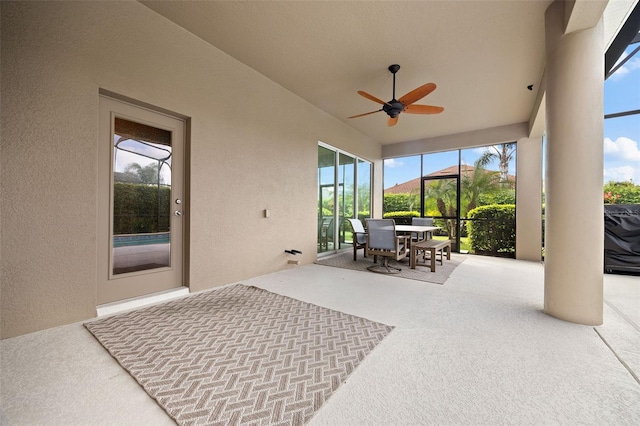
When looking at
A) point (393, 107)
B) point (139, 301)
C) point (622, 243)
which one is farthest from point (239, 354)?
point (622, 243)

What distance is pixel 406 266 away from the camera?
456cm

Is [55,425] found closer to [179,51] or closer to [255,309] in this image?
[255,309]

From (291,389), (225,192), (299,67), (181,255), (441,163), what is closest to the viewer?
(291,389)

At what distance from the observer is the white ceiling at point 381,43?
2553 millimetres

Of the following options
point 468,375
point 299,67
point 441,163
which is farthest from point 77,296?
point 441,163

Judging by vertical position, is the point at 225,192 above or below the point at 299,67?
below

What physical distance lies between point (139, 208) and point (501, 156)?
301 inches

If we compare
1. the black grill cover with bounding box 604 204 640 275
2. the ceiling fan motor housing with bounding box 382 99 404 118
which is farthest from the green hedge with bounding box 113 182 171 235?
the black grill cover with bounding box 604 204 640 275

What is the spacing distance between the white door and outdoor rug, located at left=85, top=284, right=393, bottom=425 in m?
A: 0.44

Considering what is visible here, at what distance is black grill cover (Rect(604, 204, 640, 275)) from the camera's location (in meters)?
3.96

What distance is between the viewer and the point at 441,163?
678 centimetres

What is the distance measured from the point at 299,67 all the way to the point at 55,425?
418 centimetres

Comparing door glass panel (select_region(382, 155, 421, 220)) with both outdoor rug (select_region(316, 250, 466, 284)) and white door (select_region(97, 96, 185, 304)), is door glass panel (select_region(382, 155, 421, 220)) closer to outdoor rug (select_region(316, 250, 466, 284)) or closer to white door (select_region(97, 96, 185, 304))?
outdoor rug (select_region(316, 250, 466, 284))

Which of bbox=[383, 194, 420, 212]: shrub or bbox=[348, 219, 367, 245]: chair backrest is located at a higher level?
bbox=[383, 194, 420, 212]: shrub
